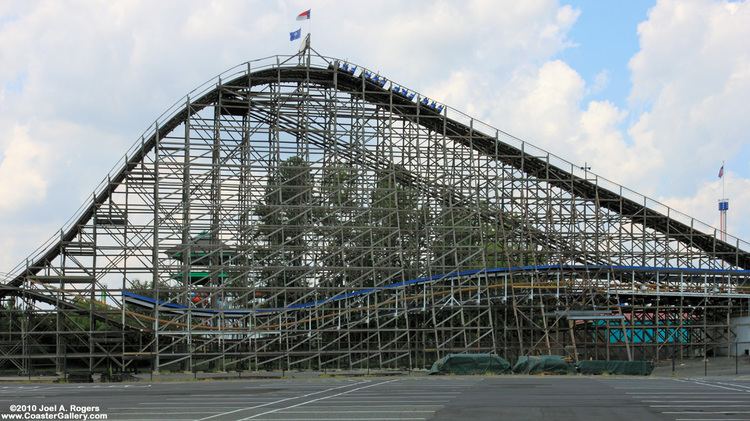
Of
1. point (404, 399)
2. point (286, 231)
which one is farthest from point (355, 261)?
point (404, 399)

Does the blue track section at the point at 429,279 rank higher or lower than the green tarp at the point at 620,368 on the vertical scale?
higher

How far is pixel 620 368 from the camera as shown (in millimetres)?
46281

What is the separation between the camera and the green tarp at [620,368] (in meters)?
46.1

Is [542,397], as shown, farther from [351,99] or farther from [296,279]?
[351,99]

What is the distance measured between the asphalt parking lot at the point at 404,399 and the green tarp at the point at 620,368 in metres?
4.88

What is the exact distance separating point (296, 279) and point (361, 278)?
3.65m

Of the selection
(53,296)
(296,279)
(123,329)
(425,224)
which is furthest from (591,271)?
(53,296)

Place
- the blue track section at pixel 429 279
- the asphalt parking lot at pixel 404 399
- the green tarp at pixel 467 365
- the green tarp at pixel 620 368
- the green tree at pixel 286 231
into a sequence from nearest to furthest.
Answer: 1. the asphalt parking lot at pixel 404 399
2. the green tarp at pixel 467 365
3. the green tarp at pixel 620 368
4. the blue track section at pixel 429 279
5. the green tree at pixel 286 231

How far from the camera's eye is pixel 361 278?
51.0 meters

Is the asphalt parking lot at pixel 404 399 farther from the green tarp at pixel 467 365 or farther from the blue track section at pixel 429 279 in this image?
the blue track section at pixel 429 279

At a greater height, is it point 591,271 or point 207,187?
point 207,187

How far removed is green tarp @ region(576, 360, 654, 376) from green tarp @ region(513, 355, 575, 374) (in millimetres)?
1117

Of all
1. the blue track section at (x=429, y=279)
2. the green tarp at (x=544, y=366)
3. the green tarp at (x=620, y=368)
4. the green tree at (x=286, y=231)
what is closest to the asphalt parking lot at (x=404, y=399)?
the green tarp at (x=544, y=366)

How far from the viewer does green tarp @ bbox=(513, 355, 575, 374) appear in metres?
46.0
